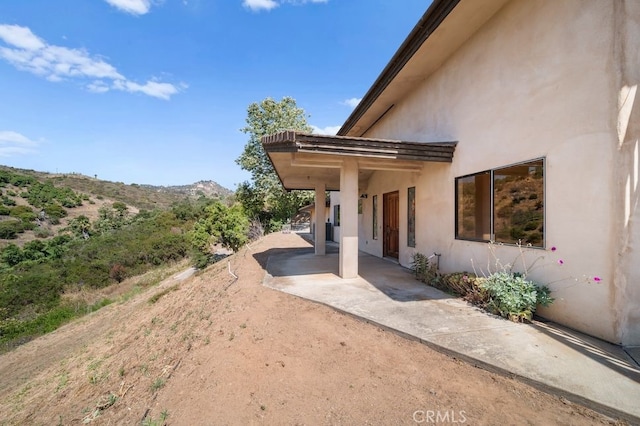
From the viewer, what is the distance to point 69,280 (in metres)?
A: 21.7

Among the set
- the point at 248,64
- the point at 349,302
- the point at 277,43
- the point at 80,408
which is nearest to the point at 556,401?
the point at 349,302

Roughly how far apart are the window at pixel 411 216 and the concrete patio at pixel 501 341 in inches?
78.9

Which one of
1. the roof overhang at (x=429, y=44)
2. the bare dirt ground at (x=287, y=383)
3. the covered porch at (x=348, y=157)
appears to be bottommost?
the bare dirt ground at (x=287, y=383)

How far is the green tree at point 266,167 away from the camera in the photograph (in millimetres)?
26688

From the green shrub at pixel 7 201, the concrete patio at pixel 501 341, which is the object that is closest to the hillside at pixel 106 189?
the green shrub at pixel 7 201

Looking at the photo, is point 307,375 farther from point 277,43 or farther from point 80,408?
point 277,43

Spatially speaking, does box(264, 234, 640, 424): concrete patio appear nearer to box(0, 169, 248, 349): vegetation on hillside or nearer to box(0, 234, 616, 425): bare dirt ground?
box(0, 234, 616, 425): bare dirt ground

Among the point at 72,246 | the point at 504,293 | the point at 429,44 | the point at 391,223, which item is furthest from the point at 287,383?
the point at 72,246

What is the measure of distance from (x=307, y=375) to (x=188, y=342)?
2.31m

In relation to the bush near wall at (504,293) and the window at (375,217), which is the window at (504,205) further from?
the window at (375,217)

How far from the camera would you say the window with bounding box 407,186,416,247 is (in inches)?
310

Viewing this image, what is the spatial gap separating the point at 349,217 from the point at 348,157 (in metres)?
1.43

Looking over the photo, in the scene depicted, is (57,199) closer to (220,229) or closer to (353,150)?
(220,229)

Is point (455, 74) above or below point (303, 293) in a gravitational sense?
above
